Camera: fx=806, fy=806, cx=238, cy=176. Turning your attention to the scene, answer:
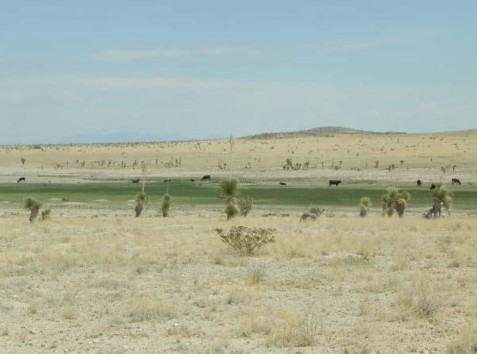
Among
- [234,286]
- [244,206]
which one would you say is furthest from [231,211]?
[234,286]

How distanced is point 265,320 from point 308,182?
6608 centimetres

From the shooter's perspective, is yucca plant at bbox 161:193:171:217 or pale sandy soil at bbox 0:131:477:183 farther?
pale sandy soil at bbox 0:131:477:183

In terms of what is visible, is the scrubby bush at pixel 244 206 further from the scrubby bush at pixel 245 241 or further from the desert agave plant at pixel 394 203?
the scrubby bush at pixel 245 241

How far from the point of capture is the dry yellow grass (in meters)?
13.4


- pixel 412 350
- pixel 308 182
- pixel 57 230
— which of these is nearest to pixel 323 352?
pixel 412 350

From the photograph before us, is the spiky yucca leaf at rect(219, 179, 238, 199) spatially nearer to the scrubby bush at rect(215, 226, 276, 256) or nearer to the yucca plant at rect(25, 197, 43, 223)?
the yucca plant at rect(25, 197, 43, 223)

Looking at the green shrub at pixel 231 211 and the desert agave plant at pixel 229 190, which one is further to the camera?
the desert agave plant at pixel 229 190

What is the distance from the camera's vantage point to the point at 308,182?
80312 mm

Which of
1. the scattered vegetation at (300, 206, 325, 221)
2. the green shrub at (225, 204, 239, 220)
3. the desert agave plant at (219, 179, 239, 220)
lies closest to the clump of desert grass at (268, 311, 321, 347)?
the scattered vegetation at (300, 206, 325, 221)

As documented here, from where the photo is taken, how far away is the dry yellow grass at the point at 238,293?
43.9ft

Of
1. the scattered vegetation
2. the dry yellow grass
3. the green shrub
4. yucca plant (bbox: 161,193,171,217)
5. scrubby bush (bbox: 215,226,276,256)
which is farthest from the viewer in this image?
yucca plant (bbox: 161,193,171,217)

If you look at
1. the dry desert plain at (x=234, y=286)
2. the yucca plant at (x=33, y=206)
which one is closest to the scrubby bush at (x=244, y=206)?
the dry desert plain at (x=234, y=286)

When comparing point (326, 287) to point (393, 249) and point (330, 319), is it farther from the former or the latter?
point (393, 249)

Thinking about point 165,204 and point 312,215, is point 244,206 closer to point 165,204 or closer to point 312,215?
point 165,204
